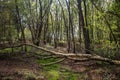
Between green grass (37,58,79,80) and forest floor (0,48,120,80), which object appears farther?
green grass (37,58,79,80)

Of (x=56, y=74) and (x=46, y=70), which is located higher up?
(x=46, y=70)

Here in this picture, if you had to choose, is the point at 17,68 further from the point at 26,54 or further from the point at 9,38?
the point at 9,38

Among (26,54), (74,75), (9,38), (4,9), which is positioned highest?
(4,9)

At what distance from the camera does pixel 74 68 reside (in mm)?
13711

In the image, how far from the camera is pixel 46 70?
1261 cm

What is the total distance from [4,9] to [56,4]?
15843 mm

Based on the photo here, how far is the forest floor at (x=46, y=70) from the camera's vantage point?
11094 millimetres

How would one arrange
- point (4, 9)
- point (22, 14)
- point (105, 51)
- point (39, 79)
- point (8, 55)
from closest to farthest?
point (39, 79)
point (105, 51)
point (8, 55)
point (4, 9)
point (22, 14)

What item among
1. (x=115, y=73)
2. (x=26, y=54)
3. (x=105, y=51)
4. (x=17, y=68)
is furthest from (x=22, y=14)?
(x=115, y=73)

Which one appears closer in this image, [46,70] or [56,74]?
[56,74]

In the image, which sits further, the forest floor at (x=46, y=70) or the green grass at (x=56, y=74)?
the green grass at (x=56, y=74)

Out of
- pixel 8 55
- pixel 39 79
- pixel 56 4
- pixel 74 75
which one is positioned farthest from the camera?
pixel 56 4

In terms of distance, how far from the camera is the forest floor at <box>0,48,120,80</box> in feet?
36.4

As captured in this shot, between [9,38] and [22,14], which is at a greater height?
[22,14]
